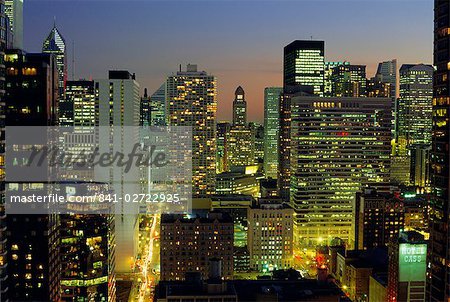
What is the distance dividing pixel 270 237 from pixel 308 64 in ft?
82.4

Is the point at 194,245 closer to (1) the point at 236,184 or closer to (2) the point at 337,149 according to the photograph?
(2) the point at 337,149

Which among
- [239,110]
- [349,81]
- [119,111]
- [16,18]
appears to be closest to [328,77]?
[349,81]

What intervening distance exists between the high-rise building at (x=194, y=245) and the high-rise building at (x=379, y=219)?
9.59 m

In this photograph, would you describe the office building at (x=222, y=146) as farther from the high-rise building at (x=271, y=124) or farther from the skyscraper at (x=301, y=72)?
the skyscraper at (x=301, y=72)

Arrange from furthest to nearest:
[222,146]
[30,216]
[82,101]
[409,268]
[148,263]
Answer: [222,146] → [82,101] → [148,263] → [409,268] → [30,216]

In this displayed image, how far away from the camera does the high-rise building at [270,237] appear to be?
3528cm

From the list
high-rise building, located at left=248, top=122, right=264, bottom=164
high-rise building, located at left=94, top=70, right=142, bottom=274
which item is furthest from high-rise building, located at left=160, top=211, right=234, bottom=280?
high-rise building, located at left=248, top=122, right=264, bottom=164

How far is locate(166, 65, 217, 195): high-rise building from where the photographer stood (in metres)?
56.4

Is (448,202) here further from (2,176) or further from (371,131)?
(371,131)

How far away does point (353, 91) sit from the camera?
2397 inches

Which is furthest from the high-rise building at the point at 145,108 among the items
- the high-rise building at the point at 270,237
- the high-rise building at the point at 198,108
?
the high-rise building at the point at 270,237

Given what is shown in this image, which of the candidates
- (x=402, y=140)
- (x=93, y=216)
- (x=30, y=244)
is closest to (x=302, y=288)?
(x=93, y=216)

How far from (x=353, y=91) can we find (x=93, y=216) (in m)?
41.5

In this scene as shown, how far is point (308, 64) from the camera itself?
186 ft
